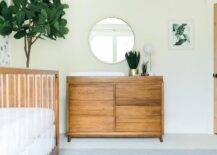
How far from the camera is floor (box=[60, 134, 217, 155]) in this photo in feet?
12.2

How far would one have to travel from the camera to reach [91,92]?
4.38 m

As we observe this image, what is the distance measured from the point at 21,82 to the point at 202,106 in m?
3.04

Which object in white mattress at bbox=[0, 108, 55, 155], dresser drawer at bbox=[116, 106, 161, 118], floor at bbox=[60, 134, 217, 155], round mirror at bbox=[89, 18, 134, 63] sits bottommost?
floor at bbox=[60, 134, 217, 155]

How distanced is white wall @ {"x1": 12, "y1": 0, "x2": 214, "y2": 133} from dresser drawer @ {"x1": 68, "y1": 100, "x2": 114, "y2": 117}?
689 mm

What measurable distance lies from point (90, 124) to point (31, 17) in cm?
161

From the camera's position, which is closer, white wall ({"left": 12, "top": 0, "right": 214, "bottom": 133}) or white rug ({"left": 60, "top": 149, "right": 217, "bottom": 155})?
white rug ({"left": 60, "top": 149, "right": 217, "bottom": 155})

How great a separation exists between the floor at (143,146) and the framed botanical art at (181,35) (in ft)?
4.40

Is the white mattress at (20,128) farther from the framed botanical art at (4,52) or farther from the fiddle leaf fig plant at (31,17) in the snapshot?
the framed botanical art at (4,52)

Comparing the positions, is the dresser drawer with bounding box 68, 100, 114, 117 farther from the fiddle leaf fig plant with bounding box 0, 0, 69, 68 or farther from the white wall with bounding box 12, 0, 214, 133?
the fiddle leaf fig plant with bounding box 0, 0, 69, 68

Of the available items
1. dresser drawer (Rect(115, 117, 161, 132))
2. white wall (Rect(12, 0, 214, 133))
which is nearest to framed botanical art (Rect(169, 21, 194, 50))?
white wall (Rect(12, 0, 214, 133))

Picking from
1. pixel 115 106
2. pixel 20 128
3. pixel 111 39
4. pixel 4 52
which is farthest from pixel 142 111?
pixel 20 128

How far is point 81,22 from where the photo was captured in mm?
5004

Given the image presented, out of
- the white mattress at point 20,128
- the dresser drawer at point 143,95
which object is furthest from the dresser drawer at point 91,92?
the white mattress at point 20,128

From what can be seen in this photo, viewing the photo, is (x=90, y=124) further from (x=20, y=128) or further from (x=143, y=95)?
(x=20, y=128)
